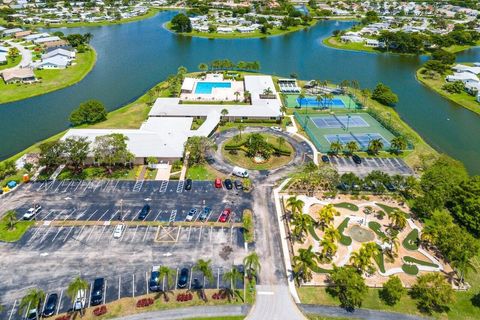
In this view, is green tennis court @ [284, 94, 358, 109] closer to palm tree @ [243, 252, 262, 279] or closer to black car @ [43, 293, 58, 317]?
palm tree @ [243, 252, 262, 279]

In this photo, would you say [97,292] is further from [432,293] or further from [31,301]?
[432,293]

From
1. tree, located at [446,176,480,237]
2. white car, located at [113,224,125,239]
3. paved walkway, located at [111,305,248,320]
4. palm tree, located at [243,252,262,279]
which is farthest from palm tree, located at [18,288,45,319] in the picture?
tree, located at [446,176,480,237]

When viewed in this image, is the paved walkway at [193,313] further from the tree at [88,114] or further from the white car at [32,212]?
the tree at [88,114]

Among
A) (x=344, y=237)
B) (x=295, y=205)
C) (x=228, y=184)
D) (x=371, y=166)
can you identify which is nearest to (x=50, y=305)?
(x=228, y=184)

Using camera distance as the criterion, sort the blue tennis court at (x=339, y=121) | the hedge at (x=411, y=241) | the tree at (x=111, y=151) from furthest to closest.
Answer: the blue tennis court at (x=339, y=121) < the tree at (x=111, y=151) < the hedge at (x=411, y=241)

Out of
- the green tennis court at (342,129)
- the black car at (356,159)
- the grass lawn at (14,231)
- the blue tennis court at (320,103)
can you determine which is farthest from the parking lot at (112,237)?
the blue tennis court at (320,103)
